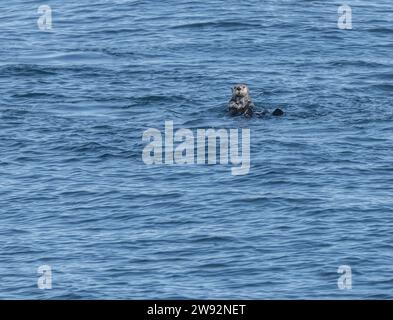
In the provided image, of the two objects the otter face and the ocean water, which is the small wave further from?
the otter face

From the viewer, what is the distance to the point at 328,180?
31.0 meters

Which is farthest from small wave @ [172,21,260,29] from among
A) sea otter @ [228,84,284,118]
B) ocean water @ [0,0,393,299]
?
sea otter @ [228,84,284,118]

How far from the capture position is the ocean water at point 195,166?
2472 cm

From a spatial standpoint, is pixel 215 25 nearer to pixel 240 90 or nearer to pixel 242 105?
pixel 242 105

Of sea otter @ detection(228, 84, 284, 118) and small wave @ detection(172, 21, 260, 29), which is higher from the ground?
small wave @ detection(172, 21, 260, 29)

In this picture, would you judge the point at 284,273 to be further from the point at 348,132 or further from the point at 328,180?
the point at 348,132

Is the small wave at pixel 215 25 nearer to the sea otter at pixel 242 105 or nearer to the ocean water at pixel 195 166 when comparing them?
the ocean water at pixel 195 166

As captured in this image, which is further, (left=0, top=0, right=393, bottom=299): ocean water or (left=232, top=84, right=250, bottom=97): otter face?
(left=232, top=84, right=250, bottom=97): otter face

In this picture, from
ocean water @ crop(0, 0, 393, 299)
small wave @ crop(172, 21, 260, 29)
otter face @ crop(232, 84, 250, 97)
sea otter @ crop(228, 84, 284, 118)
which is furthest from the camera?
small wave @ crop(172, 21, 260, 29)

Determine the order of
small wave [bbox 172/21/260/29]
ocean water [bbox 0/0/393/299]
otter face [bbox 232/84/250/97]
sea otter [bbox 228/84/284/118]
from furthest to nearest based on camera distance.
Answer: small wave [bbox 172/21/260/29]
sea otter [bbox 228/84/284/118]
otter face [bbox 232/84/250/97]
ocean water [bbox 0/0/393/299]

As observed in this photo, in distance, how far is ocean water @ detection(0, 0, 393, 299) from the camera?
24.7 m

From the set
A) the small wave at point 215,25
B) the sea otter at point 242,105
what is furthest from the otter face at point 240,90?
the small wave at point 215,25

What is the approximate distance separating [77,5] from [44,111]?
19.1 meters
